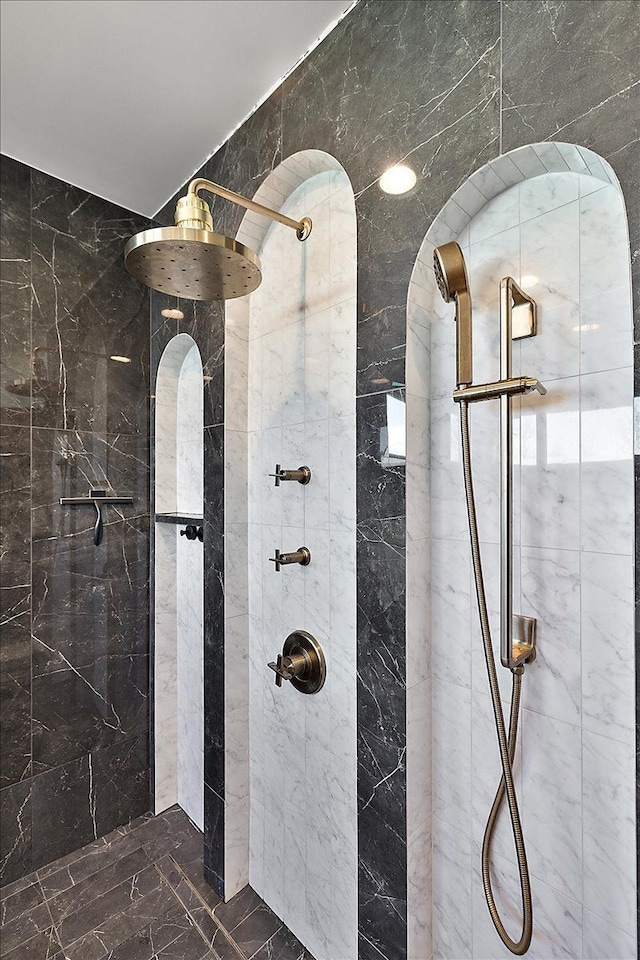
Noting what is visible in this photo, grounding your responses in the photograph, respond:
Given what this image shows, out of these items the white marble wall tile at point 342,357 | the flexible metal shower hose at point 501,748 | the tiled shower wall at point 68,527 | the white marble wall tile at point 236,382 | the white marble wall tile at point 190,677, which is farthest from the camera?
the white marble wall tile at point 190,677

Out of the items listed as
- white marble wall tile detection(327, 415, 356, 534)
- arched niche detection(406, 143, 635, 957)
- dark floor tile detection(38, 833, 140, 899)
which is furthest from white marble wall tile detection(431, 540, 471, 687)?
dark floor tile detection(38, 833, 140, 899)

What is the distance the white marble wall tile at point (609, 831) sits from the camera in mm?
853

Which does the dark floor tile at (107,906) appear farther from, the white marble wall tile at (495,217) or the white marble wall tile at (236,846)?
the white marble wall tile at (495,217)

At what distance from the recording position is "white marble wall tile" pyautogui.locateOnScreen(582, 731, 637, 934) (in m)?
0.85

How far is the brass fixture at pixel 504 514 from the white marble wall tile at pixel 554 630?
1.1 inches

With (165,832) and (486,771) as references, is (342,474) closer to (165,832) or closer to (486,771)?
Result: (486,771)

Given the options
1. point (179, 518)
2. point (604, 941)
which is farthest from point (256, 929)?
point (179, 518)

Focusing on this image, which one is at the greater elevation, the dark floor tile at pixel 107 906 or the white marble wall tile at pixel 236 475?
the white marble wall tile at pixel 236 475

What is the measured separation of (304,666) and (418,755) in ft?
1.31

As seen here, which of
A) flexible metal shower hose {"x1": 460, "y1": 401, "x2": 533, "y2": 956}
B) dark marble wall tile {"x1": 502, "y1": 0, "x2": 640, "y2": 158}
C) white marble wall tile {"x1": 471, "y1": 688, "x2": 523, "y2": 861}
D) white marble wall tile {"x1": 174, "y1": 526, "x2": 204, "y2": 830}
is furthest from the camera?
white marble wall tile {"x1": 174, "y1": 526, "x2": 204, "y2": 830}

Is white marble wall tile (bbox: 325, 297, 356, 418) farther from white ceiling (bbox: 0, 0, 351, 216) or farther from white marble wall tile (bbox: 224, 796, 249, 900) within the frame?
white marble wall tile (bbox: 224, 796, 249, 900)

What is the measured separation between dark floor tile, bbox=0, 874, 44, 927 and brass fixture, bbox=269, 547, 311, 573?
4.86 ft

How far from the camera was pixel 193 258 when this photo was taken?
96cm

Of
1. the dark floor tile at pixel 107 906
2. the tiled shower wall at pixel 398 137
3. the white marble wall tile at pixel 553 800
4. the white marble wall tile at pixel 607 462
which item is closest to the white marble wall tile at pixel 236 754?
the dark floor tile at pixel 107 906
